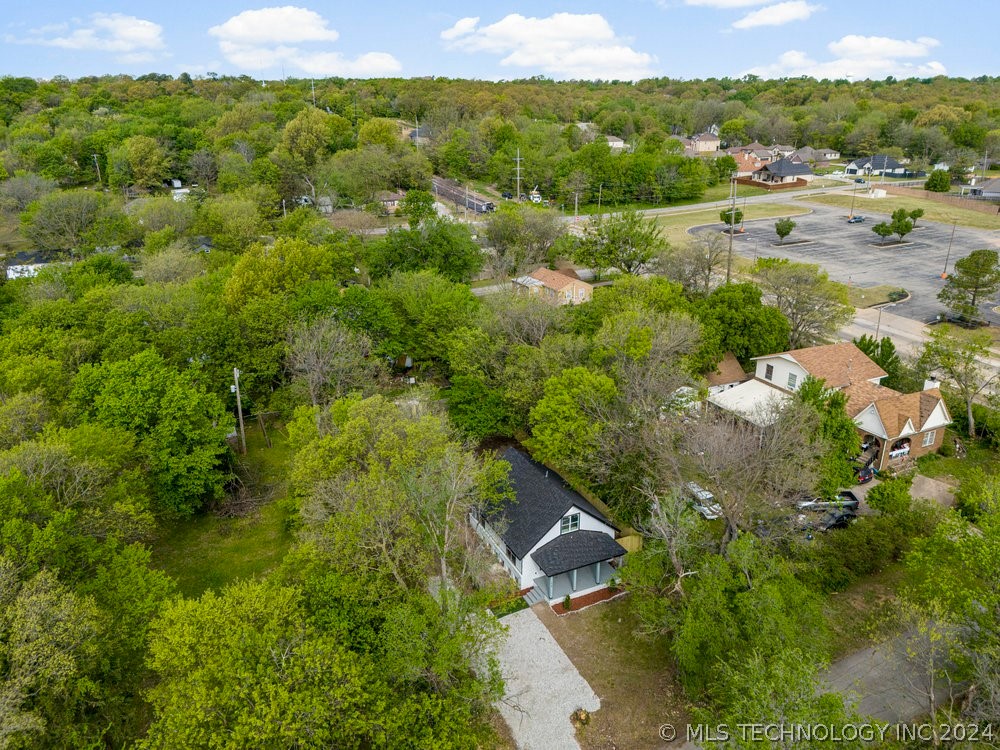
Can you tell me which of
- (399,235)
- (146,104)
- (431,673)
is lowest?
(431,673)

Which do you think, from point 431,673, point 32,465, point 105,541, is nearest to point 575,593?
Answer: point 431,673

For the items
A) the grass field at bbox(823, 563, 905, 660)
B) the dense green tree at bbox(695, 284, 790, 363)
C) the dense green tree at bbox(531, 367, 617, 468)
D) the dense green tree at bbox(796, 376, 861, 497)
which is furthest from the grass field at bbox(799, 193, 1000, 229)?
the dense green tree at bbox(531, 367, 617, 468)

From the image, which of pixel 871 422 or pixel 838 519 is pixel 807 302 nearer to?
pixel 871 422

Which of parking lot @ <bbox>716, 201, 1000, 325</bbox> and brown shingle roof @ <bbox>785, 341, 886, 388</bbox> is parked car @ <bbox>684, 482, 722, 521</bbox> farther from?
parking lot @ <bbox>716, 201, 1000, 325</bbox>

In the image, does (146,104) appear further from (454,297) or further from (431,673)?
(431,673)

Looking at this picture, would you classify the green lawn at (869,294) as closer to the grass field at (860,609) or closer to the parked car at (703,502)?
the parked car at (703,502)

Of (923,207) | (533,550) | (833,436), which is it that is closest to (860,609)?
(833,436)
